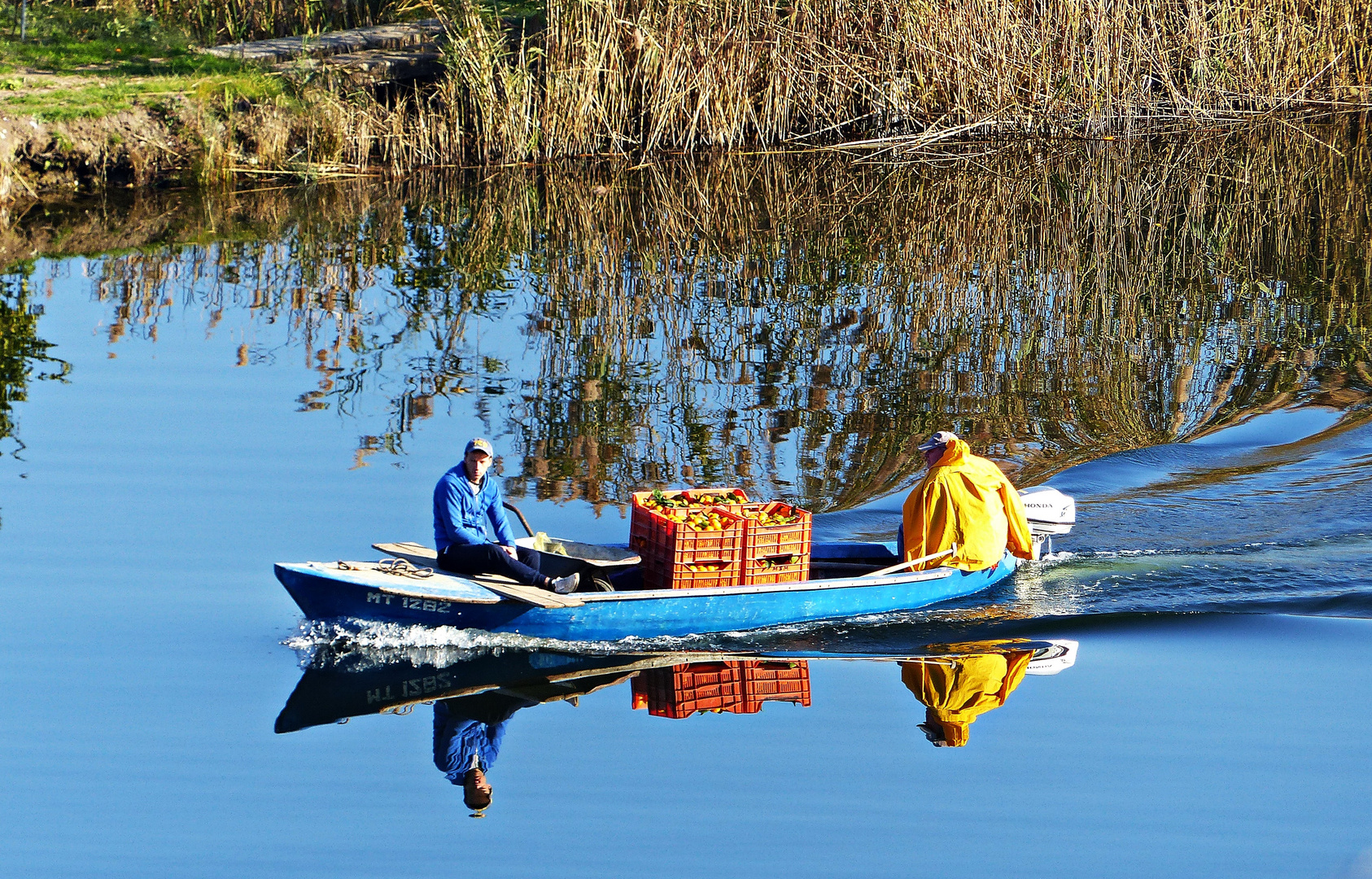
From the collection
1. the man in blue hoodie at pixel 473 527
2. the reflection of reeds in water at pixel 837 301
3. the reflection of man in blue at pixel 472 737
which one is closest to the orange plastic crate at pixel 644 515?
the man in blue hoodie at pixel 473 527

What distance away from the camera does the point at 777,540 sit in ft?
32.6

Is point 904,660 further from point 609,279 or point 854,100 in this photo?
point 854,100

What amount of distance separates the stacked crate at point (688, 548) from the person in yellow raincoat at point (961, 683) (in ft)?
4.10

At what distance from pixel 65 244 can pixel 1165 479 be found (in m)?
13.9

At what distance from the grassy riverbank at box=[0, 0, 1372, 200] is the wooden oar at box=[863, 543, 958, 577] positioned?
14.4 meters

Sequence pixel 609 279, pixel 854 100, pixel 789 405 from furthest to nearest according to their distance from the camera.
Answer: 1. pixel 854 100
2. pixel 609 279
3. pixel 789 405

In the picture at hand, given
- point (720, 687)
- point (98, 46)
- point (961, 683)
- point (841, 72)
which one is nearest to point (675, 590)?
point (720, 687)

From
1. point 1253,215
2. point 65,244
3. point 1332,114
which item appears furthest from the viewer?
Answer: point 1332,114

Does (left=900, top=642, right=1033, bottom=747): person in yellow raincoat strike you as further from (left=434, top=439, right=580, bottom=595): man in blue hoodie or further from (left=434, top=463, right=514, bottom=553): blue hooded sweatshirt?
(left=434, top=463, right=514, bottom=553): blue hooded sweatshirt

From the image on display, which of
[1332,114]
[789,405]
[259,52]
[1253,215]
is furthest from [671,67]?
[1332,114]

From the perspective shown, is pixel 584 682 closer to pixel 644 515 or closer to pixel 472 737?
pixel 472 737

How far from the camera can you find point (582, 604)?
944 cm

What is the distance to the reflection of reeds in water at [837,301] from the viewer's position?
13438mm

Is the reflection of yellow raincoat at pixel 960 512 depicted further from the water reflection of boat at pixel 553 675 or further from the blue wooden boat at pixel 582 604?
the water reflection of boat at pixel 553 675
